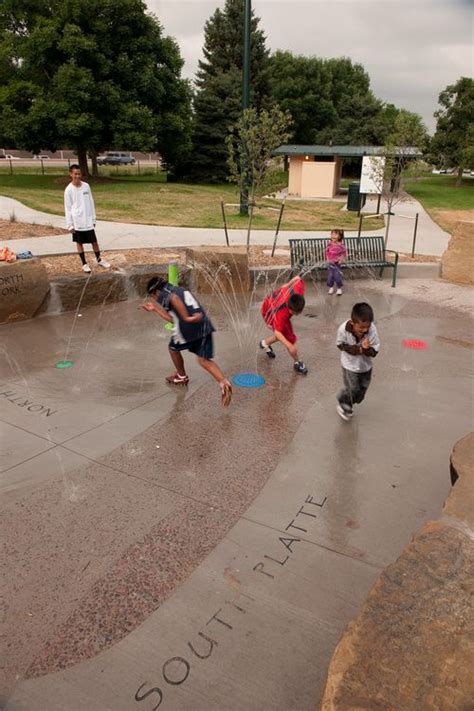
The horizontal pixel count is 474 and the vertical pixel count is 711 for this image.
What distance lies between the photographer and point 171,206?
23.1 m

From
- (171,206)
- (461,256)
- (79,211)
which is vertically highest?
(79,211)

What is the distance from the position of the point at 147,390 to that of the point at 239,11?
43.9 m

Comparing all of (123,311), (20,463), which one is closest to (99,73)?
(123,311)

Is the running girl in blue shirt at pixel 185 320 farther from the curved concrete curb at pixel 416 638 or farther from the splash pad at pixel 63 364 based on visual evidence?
the curved concrete curb at pixel 416 638

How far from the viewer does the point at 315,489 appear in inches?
149

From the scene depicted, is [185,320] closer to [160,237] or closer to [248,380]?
[248,380]

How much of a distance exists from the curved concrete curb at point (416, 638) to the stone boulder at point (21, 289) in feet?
20.2

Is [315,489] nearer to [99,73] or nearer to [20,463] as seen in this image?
[20,463]

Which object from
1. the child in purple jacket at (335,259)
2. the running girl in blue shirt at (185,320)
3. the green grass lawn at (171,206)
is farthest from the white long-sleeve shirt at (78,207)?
the green grass lawn at (171,206)

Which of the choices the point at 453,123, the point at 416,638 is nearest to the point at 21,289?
the point at 416,638

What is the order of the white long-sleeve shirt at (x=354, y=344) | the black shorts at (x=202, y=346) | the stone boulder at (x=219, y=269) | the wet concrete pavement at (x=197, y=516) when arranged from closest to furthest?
the wet concrete pavement at (x=197, y=516), the white long-sleeve shirt at (x=354, y=344), the black shorts at (x=202, y=346), the stone boulder at (x=219, y=269)

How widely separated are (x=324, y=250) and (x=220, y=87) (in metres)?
31.4

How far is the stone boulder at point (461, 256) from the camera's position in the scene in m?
10.0

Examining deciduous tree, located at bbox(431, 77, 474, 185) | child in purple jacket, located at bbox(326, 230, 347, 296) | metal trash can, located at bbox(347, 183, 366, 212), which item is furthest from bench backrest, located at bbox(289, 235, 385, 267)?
deciduous tree, located at bbox(431, 77, 474, 185)
